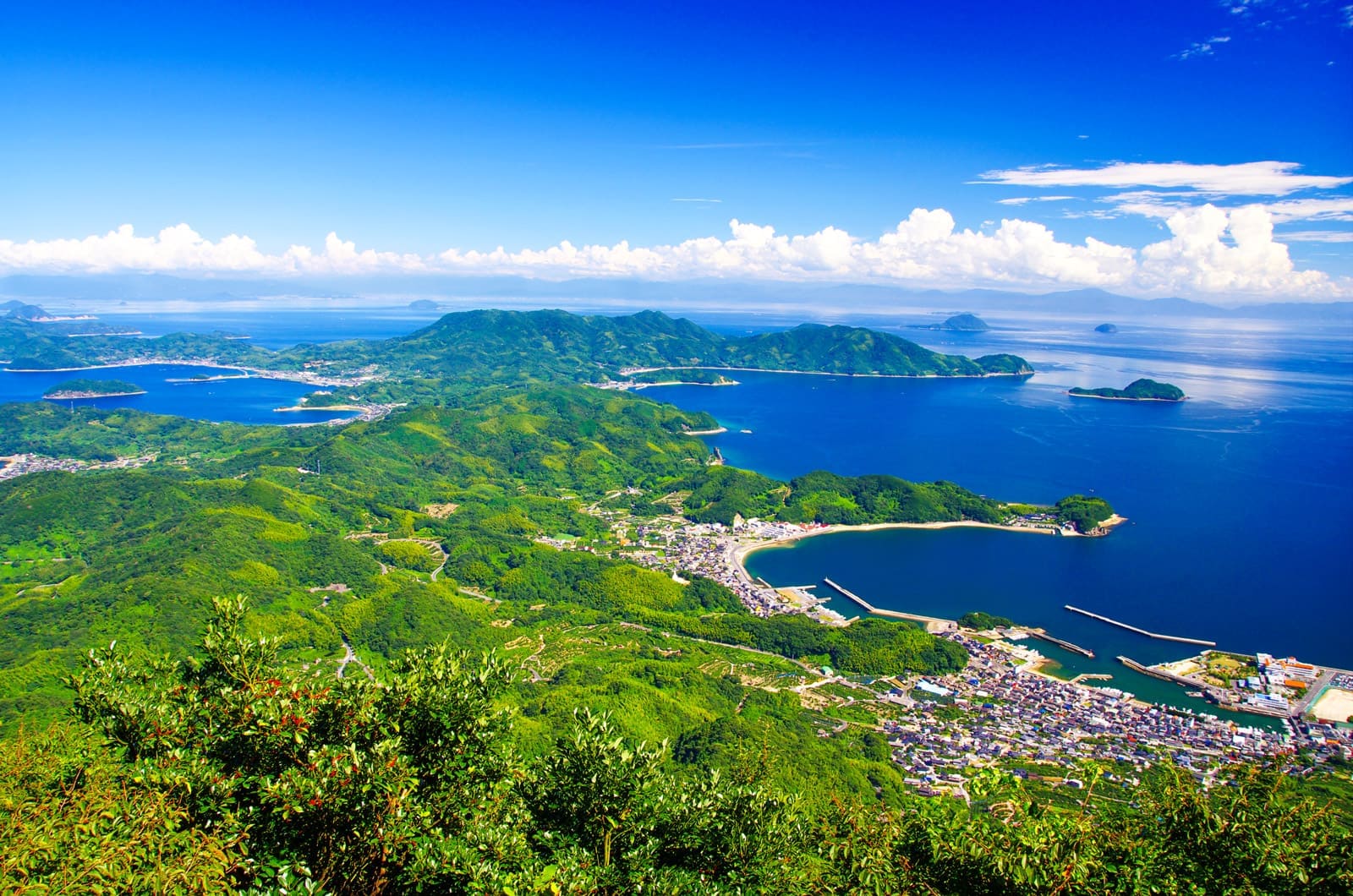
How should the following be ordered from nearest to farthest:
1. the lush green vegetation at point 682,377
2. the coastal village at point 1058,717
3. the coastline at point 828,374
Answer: the coastal village at point 1058,717, the lush green vegetation at point 682,377, the coastline at point 828,374

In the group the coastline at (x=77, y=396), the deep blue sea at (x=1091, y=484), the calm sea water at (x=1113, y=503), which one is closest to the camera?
the calm sea water at (x=1113, y=503)

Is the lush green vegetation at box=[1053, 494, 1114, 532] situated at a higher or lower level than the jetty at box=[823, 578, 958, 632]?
higher

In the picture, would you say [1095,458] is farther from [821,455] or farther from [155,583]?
[155,583]

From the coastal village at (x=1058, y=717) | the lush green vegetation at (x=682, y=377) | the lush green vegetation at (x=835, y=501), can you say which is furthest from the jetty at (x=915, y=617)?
the lush green vegetation at (x=682, y=377)

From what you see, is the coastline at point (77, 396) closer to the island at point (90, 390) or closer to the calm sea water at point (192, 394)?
the island at point (90, 390)

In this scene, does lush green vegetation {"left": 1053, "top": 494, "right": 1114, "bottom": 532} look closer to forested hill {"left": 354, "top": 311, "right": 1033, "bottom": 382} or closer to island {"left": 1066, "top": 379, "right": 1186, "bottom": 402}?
island {"left": 1066, "top": 379, "right": 1186, "bottom": 402}

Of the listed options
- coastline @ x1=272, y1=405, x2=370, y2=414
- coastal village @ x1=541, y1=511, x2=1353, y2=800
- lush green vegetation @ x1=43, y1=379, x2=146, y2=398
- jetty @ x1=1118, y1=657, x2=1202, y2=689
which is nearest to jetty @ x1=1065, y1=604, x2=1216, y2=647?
coastal village @ x1=541, y1=511, x2=1353, y2=800
